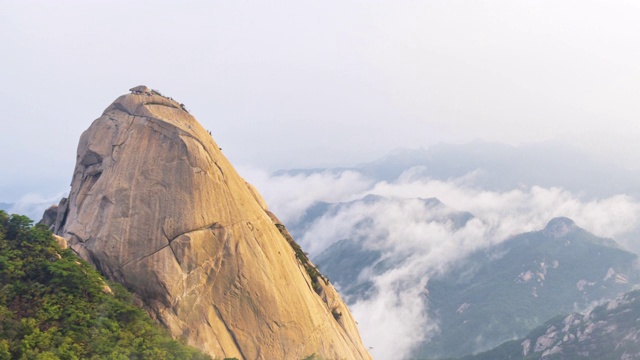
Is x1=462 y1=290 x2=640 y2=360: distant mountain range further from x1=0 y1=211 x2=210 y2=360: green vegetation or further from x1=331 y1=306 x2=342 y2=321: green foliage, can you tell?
x1=0 y1=211 x2=210 y2=360: green vegetation

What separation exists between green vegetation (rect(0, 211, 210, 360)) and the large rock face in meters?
2.39

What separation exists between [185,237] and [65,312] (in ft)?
31.1

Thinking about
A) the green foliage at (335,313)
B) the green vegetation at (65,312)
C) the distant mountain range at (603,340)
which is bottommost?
the distant mountain range at (603,340)

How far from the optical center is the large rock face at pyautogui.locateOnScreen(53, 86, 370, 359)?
3803 centimetres

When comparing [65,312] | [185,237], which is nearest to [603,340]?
[185,237]

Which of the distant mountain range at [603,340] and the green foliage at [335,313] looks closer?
the green foliage at [335,313]

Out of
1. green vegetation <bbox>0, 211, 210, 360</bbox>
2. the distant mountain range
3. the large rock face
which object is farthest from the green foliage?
the distant mountain range

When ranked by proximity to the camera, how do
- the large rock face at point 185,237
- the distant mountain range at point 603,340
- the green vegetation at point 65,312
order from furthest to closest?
the distant mountain range at point 603,340
the large rock face at point 185,237
the green vegetation at point 65,312

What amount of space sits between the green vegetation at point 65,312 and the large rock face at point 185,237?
7.85 feet

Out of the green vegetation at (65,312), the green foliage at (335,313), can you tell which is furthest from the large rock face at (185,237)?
the green foliage at (335,313)

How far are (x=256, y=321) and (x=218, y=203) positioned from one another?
993 centimetres

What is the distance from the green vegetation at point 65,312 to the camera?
3019 cm

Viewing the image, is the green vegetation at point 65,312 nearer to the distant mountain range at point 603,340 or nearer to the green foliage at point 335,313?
the green foliage at point 335,313

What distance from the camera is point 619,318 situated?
193000 mm
